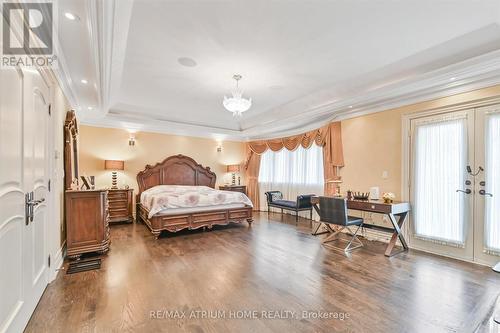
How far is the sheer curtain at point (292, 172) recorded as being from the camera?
5.95 metres

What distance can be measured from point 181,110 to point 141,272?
414 cm

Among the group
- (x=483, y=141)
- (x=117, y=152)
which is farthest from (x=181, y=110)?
(x=483, y=141)

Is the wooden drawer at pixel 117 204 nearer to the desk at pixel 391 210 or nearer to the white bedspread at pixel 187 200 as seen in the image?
the white bedspread at pixel 187 200


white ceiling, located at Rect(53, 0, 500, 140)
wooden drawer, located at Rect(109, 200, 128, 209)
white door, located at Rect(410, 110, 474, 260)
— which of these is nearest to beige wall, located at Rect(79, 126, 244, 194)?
wooden drawer, located at Rect(109, 200, 128, 209)

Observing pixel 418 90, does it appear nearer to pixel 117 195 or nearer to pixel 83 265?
pixel 83 265

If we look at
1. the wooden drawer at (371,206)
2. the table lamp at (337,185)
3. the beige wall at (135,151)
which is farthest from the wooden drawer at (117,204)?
the wooden drawer at (371,206)

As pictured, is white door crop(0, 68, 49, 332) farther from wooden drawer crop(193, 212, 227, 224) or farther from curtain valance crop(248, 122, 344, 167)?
curtain valance crop(248, 122, 344, 167)

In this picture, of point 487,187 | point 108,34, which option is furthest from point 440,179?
point 108,34

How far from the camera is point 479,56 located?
9.07ft

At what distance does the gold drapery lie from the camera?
16.2 ft

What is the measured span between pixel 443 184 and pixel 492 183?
0.53 m

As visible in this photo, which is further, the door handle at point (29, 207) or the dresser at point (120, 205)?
the dresser at point (120, 205)

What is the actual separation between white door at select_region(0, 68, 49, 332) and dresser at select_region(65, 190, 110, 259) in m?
0.78

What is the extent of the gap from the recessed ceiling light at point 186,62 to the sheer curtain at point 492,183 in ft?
13.2
